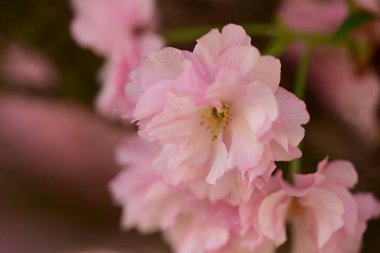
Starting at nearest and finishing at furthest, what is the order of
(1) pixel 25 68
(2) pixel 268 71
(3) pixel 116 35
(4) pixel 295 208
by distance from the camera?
1. (2) pixel 268 71
2. (4) pixel 295 208
3. (3) pixel 116 35
4. (1) pixel 25 68

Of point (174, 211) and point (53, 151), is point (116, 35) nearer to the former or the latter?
point (174, 211)

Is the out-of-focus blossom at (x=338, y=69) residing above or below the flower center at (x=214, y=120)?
above

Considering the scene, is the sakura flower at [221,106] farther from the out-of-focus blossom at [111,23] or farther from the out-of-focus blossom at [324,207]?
the out-of-focus blossom at [111,23]

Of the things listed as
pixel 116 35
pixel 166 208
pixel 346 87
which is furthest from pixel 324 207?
pixel 346 87

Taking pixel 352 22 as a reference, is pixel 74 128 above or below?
above

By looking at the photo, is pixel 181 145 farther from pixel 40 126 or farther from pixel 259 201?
pixel 40 126

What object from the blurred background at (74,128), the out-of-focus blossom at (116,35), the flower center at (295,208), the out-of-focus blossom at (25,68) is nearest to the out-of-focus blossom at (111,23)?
the out-of-focus blossom at (116,35)

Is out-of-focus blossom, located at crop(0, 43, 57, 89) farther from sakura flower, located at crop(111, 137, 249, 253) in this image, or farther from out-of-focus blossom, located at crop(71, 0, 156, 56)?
sakura flower, located at crop(111, 137, 249, 253)

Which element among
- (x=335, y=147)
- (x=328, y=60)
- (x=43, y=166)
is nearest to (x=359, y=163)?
(x=335, y=147)
